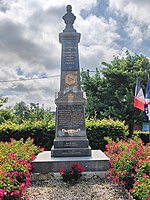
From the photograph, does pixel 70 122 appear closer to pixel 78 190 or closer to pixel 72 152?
pixel 72 152

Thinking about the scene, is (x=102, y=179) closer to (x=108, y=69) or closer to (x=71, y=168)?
(x=71, y=168)

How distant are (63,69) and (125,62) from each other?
47.2ft

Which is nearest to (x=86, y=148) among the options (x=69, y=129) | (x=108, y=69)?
(x=69, y=129)

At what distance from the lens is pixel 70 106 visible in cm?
737

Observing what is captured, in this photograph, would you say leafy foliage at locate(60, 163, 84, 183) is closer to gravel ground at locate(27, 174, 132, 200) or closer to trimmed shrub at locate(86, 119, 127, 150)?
gravel ground at locate(27, 174, 132, 200)

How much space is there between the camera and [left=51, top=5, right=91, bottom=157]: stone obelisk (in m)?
7.08

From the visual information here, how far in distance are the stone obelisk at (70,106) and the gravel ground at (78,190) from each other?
1.24 m

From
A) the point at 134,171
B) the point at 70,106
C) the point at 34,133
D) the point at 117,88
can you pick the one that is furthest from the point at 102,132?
the point at 117,88

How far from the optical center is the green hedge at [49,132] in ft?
33.9

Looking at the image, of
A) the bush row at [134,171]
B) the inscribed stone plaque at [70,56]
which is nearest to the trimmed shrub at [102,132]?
the inscribed stone plaque at [70,56]

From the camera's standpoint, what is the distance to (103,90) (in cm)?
1995

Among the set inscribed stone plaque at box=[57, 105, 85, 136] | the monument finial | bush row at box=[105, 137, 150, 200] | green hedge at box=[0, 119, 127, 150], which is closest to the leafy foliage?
bush row at box=[105, 137, 150, 200]

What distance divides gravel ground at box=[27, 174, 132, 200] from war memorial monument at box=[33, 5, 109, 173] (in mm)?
456

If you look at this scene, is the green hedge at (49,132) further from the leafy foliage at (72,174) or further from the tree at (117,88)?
the tree at (117,88)
